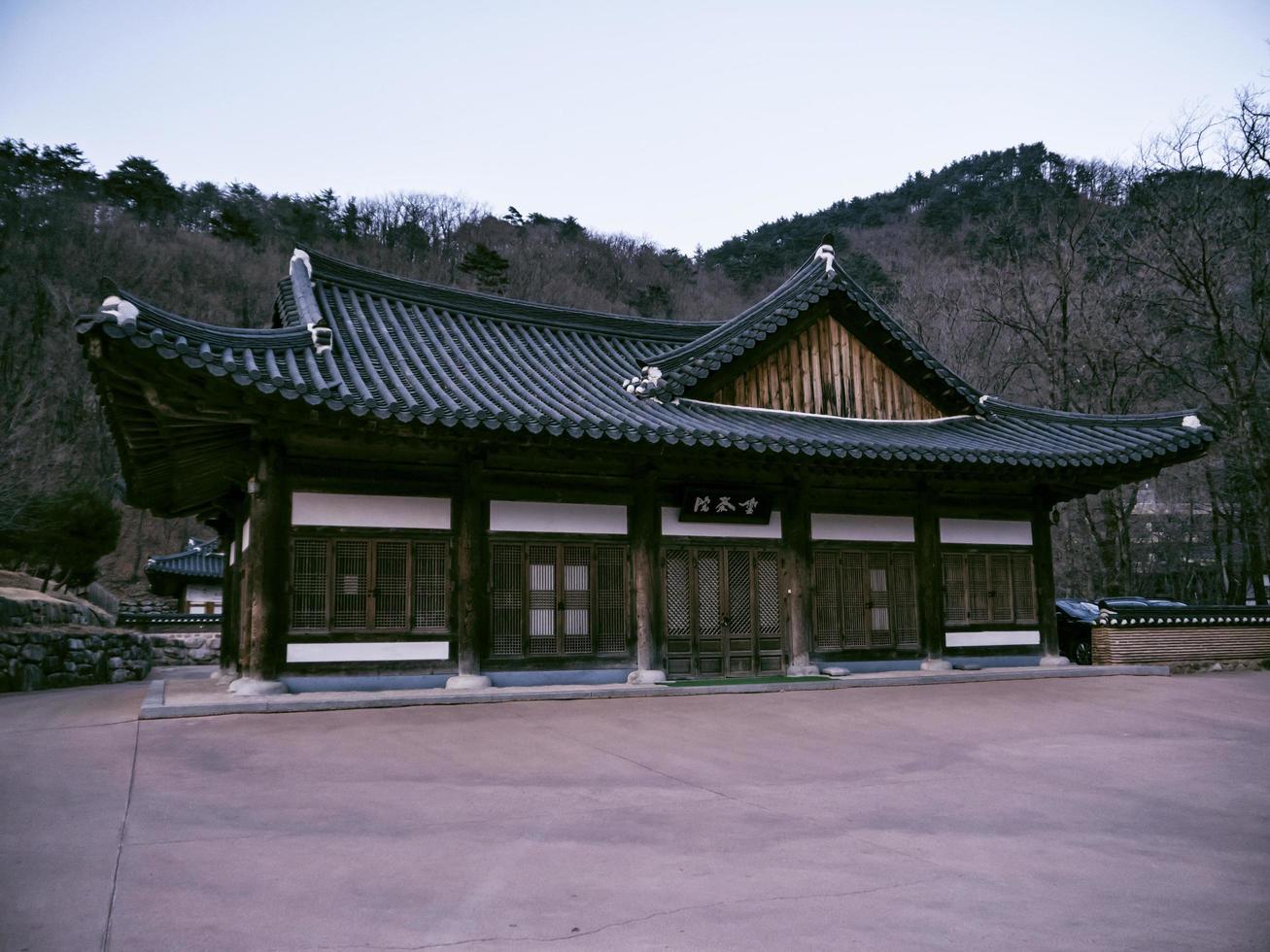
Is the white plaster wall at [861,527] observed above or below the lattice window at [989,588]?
above

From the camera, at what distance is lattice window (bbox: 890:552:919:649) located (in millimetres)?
14805

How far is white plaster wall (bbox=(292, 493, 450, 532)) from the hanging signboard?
3.59 metres

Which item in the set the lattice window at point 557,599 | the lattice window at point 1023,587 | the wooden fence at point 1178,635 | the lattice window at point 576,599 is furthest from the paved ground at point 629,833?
the wooden fence at point 1178,635

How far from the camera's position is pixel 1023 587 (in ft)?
52.1

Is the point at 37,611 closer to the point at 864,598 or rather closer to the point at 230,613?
the point at 230,613

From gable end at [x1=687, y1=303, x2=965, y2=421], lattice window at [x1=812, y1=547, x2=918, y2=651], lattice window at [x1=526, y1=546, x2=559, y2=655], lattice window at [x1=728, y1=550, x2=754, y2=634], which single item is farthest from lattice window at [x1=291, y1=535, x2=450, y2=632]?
lattice window at [x1=812, y1=547, x2=918, y2=651]

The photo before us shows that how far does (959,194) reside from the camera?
6850 cm

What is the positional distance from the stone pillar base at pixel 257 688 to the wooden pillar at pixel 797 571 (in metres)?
7.31

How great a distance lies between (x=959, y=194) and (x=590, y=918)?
73170mm

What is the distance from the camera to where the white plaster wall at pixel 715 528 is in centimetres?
1348

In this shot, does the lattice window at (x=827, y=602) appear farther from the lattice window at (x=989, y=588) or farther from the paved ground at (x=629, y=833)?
→ the paved ground at (x=629, y=833)

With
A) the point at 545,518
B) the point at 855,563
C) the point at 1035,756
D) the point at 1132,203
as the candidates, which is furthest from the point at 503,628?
the point at 1132,203

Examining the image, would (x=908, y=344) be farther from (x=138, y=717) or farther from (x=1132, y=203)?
(x=1132, y=203)

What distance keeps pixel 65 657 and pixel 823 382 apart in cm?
1607
